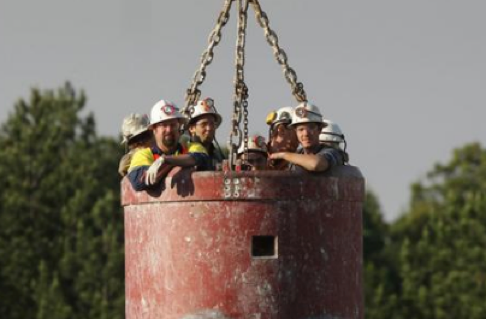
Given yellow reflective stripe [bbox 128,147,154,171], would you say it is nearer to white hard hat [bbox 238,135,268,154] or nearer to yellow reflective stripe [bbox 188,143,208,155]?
yellow reflective stripe [bbox 188,143,208,155]

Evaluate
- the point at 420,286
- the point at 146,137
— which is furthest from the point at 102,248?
the point at 146,137

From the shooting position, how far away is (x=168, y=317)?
11641 millimetres

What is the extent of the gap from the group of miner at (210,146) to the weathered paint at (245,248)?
140mm

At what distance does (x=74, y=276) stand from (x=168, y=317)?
3593cm

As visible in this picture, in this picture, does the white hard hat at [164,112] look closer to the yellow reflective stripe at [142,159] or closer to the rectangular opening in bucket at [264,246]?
the yellow reflective stripe at [142,159]

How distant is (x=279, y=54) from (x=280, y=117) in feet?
3.23

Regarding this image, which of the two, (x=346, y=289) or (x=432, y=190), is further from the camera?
(x=432, y=190)

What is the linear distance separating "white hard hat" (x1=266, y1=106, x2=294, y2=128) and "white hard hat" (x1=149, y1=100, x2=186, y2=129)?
1.57 metres

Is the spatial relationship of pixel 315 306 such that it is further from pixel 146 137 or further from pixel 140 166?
pixel 146 137

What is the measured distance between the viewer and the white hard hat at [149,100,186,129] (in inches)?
471

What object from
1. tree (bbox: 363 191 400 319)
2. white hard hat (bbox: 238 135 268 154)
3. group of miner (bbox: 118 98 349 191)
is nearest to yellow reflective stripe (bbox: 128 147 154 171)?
group of miner (bbox: 118 98 349 191)

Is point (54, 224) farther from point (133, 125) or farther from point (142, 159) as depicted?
point (142, 159)

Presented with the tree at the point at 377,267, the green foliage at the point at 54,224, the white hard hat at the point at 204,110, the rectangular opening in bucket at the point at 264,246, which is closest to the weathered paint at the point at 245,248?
the rectangular opening in bucket at the point at 264,246

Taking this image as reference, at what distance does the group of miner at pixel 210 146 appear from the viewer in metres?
11.7
